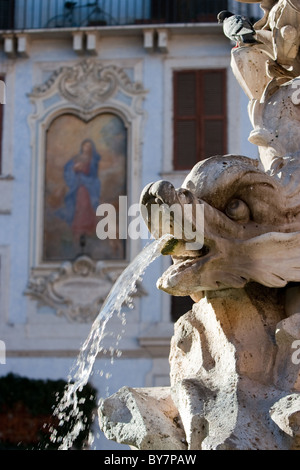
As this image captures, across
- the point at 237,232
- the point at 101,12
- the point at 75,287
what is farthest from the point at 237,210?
the point at 101,12

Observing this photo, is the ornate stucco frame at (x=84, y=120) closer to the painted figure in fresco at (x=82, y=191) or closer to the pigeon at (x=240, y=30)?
the painted figure in fresco at (x=82, y=191)

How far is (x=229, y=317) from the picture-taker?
2.97 m

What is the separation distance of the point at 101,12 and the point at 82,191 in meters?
2.97

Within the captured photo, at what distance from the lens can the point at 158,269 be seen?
52.5 ft

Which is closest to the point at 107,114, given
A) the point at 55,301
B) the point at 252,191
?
the point at 55,301

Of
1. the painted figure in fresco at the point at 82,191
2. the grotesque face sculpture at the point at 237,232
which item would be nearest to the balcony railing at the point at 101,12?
the painted figure in fresco at the point at 82,191

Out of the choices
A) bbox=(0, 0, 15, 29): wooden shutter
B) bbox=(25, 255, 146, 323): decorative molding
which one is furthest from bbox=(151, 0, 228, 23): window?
bbox=(25, 255, 146, 323): decorative molding

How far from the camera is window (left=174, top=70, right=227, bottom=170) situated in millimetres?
17438

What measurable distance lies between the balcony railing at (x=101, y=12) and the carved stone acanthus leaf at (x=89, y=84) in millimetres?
739

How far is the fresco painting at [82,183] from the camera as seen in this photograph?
17375mm

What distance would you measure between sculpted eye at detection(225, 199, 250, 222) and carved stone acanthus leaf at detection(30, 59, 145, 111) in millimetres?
14941

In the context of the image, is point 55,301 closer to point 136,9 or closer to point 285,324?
point 136,9

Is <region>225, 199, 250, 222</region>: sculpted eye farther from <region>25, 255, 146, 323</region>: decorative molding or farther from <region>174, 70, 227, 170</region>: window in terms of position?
<region>174, 70, 227, 170</region>: window
